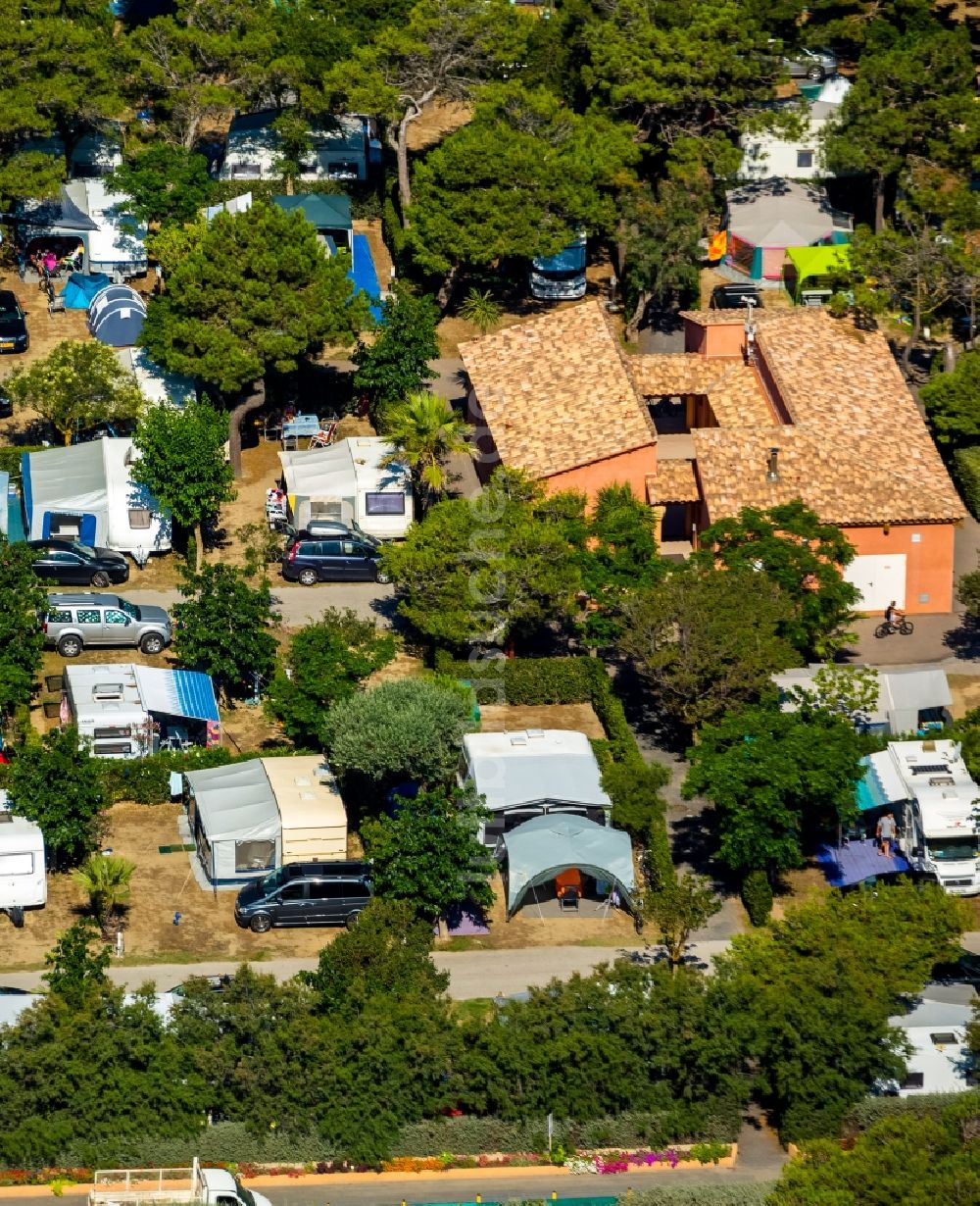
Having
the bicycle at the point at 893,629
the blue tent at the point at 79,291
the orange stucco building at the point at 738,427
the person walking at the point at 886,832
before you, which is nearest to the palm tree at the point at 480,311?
the orange stucco building at the point at 738,427

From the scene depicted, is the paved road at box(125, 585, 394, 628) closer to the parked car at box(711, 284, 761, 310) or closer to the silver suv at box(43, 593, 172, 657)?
the silver suv at box(43, 593, 172, 657)

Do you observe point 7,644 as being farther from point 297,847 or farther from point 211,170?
point 211,170

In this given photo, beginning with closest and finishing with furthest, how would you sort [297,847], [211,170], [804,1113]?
[804,1113] < [297,847] < [211,170]

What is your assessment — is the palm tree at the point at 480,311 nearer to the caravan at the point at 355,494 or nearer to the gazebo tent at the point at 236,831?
the caravan at the point at 355,494

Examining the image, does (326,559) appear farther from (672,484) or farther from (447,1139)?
(447,1139)

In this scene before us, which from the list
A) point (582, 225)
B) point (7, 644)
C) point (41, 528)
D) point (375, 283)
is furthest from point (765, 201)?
point (7, 644)

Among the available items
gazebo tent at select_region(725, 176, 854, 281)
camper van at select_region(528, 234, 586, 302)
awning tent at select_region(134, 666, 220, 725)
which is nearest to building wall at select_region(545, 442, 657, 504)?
awning tent at select_region(134, 666, 220, 725)

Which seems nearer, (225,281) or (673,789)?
(673,789)
